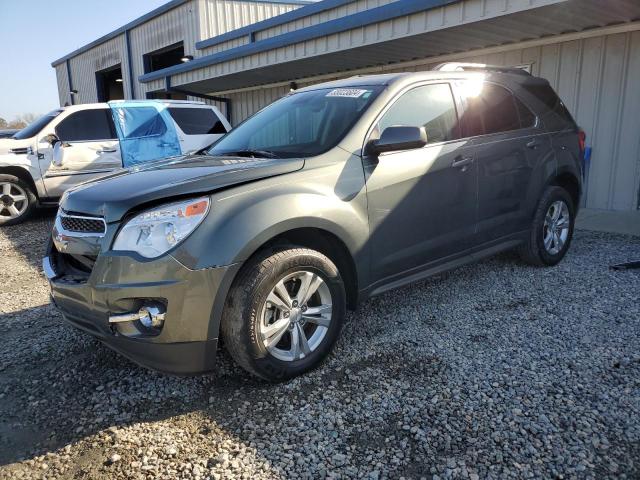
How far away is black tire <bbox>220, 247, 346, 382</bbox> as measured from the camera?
8.89 feet

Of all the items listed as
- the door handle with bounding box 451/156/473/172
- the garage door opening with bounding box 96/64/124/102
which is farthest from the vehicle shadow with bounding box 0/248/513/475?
the garage door opening with bounding box 96/64/124/102

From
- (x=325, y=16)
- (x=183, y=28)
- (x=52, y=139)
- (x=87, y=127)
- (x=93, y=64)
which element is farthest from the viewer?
(x=93, y=64)

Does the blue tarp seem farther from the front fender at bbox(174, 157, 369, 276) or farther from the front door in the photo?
the front fender at bbox(174, 157, 369, 276)

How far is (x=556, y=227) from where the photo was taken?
16.5 ft

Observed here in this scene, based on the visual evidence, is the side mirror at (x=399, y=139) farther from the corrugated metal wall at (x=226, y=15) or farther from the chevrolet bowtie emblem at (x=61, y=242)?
the corrugated metal wall at (x=226, y=15)

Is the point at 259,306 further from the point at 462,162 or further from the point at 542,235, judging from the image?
the point at 542,235

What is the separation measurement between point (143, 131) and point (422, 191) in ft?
21.6

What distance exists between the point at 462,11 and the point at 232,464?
6063 mm

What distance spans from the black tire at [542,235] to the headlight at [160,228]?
10.9ft

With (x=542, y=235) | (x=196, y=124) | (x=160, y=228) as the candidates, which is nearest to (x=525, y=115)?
(x=542, y=235)

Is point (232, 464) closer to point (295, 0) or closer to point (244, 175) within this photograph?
point (244, 175)

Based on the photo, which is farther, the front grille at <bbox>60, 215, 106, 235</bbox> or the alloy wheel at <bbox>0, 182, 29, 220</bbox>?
the alloy wheel at <bbox>0, 182, 29, 220</bbox>

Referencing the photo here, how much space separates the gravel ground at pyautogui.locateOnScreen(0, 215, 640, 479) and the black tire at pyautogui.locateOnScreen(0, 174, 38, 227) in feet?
15.6

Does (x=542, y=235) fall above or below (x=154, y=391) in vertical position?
above
